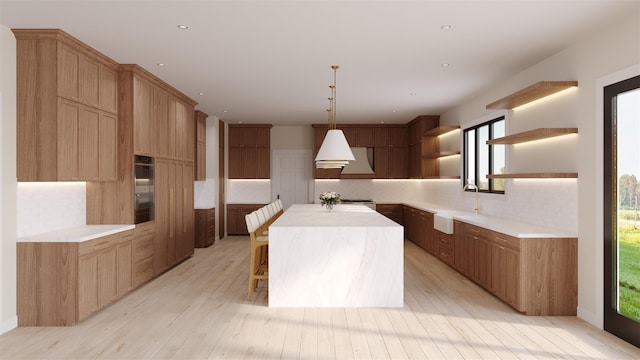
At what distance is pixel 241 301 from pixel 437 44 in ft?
11.3

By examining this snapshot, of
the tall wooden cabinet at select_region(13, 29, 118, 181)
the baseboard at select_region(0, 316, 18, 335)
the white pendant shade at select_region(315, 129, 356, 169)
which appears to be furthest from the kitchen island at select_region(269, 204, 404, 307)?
the baseboard at select_region(0, 316, 18, 335)

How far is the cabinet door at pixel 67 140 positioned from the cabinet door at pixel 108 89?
0.50 metres

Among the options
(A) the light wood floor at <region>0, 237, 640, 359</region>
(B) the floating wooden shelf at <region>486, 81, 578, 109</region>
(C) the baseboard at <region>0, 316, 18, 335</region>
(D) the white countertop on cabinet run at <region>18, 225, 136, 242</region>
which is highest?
(B) the floating wooden shelf at <region>486, 81, 578, 109</region>

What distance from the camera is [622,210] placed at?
141 inches

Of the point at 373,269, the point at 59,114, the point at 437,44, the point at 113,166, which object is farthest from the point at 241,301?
the point at 437,44

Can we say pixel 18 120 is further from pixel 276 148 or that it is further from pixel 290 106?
pixel 276 148

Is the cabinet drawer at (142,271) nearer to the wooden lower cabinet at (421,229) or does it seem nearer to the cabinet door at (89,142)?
the cabinet door at (89,142)

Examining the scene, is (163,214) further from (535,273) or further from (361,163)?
(361,163)

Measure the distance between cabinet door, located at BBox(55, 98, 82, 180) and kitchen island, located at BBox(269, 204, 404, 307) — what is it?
2.06 metres

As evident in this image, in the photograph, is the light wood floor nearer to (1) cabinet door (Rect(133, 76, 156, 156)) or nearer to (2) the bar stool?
(2) the bar stool

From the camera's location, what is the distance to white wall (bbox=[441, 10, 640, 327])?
11.9 ft

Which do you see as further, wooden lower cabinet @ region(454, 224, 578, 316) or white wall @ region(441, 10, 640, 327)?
wooden lower cabinet @ region(454, 224, 578, 316)

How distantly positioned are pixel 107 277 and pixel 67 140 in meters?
1.47

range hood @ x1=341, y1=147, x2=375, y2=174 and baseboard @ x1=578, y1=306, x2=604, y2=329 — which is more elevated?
range hood @ x1=341, y1=147, x2=375, y2=174
